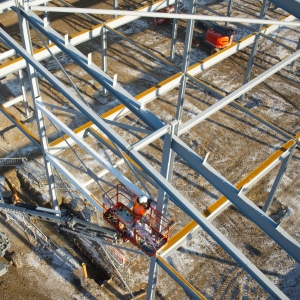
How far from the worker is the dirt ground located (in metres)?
4.46

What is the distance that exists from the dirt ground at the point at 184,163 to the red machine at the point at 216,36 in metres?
0.74

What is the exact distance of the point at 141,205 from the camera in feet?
36.8

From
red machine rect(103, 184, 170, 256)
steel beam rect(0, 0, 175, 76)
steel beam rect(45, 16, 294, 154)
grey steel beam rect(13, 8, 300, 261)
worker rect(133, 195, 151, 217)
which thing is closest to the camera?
grey steel beam rect(13, 8, 300, 261)

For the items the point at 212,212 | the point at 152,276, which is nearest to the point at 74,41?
the point at 212,212

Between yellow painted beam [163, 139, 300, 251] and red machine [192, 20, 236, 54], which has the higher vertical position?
yellow painted beam [163, 139, 300, 251]

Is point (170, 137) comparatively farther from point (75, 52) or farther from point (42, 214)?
point (42, 214)

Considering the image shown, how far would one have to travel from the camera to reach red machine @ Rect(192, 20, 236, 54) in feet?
77.4

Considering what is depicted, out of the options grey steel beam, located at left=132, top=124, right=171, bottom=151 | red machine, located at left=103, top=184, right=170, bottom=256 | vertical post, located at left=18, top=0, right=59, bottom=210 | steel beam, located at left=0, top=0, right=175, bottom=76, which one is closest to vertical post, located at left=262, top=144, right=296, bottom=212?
red machine, located at left=103, top=184, right=170, bottom=256

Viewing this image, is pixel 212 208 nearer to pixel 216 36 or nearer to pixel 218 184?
pixel 218 184

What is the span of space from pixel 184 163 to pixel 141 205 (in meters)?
7.84

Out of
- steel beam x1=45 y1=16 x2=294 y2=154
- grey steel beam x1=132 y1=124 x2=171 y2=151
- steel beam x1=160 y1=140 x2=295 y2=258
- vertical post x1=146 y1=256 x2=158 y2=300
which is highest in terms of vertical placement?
grey steel beam x1=132 y1=124 x2=171 y2=151

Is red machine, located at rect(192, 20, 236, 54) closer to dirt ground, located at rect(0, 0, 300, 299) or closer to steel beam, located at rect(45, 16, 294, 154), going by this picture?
dirt ground, located at rect(0, 0, 300, 299)

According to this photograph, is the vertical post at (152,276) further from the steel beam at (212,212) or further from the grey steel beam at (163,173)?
the steel beam at (212,212)

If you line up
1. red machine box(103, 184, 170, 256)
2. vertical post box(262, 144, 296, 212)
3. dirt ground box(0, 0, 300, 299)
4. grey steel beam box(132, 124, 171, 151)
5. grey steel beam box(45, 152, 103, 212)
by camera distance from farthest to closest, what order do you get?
vertical post box(262, 144, 296, 212)
dirt ground box(0, 0, 300, 299)
grey steel beam box(45, 152, 103, 212)
red machine box(103, 184, 170, 256)
grey steel beam box(132, 124, 171, 151)
